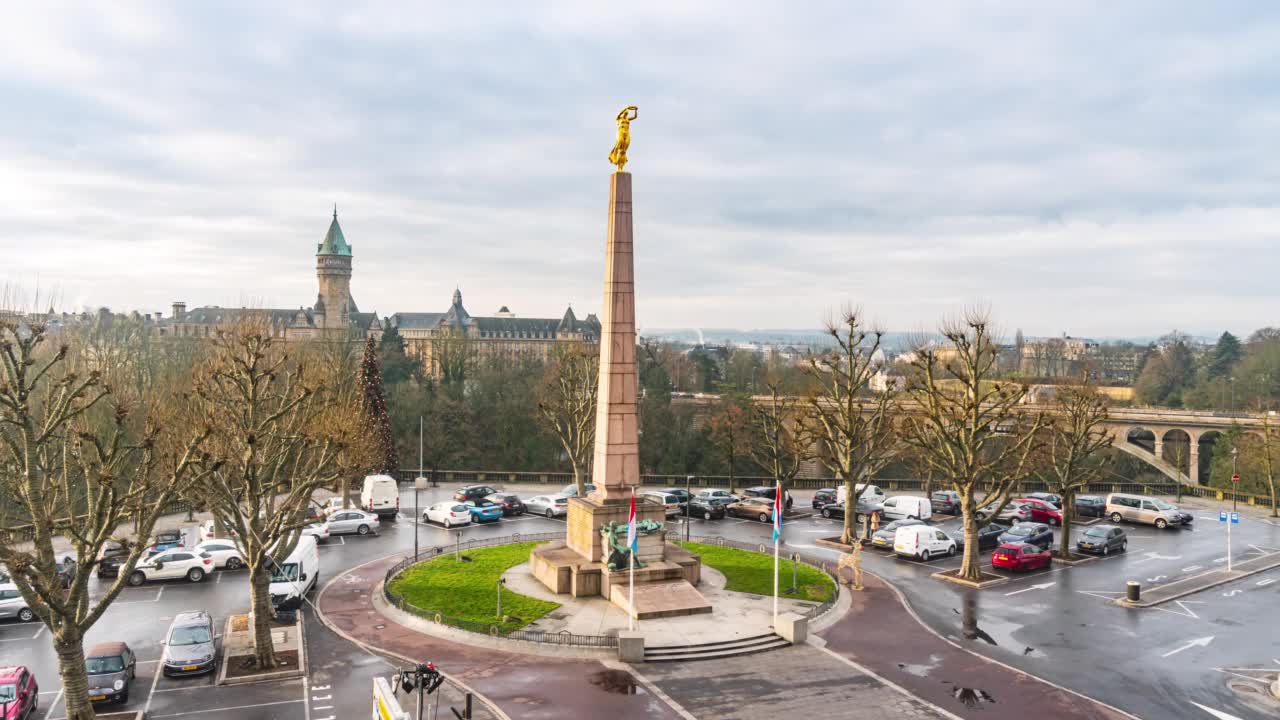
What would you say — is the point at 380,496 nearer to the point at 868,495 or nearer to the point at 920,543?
the point at 920,543

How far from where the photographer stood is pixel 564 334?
16950 centimetres

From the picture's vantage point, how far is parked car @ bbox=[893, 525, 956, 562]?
108 ft

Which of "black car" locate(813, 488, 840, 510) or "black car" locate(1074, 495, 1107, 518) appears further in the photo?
"black car" locate(813, 488, 840, 510)

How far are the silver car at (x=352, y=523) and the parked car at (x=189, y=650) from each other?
51.9 feet

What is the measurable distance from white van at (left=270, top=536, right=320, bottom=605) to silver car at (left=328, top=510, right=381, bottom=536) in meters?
7.90

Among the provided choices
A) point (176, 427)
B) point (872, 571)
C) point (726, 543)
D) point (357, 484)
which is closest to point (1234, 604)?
point (872, 571)

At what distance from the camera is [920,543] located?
3284 centimetres

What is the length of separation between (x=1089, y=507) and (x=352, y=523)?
37126mm

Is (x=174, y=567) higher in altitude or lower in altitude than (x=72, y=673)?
lower

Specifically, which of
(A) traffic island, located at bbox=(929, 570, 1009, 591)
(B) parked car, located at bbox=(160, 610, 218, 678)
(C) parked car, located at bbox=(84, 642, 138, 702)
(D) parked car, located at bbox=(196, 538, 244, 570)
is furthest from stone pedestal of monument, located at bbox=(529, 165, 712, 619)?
(C) parked car, located at bbox=(84, 642, 138, 702)

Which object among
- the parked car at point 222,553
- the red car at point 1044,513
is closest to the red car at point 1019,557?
the red car at point 1044,513

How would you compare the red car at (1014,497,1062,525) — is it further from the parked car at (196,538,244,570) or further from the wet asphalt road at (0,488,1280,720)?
the parked car at (196,538,244,570)

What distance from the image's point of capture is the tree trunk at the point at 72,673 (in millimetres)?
15406

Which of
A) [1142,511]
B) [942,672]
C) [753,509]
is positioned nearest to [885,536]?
[753,509]
